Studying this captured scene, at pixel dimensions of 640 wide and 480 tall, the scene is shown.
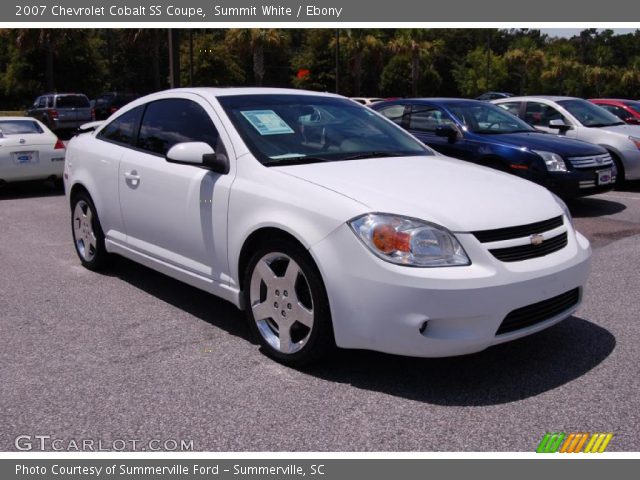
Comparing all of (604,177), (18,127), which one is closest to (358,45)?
(18,127)

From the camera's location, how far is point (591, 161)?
8.98 m

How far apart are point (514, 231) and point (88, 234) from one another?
395 cm

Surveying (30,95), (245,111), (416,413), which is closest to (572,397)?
(416,413)

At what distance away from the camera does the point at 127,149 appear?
5520 millimetres

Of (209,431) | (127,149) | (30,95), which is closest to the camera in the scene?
(209,431)

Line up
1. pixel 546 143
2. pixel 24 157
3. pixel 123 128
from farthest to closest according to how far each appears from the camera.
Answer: pixel 24 157 → pixel 546 143 → pixel 123 128

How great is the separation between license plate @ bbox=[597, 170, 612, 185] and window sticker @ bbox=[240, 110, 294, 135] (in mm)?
5709

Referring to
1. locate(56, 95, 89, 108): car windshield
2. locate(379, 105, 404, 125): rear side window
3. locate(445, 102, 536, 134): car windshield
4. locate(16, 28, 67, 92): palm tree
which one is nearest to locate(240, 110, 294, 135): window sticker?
locate(445, 102, 536, 134): car windshield

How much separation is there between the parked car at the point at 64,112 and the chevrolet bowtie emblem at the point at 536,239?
2502cm

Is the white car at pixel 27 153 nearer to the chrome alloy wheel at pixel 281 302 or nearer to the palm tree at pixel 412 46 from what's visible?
the chrome alloy wheel at pixel 281 302

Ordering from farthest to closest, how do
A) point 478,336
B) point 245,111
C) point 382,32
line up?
point 382,32 < point 245,111 < point 478,336

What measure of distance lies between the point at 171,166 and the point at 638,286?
3792 mm

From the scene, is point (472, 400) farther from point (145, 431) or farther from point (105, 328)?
point (105, 328)

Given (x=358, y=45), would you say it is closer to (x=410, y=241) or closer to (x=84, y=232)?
(x=84, y=232)
